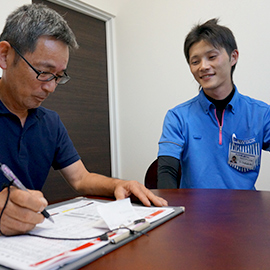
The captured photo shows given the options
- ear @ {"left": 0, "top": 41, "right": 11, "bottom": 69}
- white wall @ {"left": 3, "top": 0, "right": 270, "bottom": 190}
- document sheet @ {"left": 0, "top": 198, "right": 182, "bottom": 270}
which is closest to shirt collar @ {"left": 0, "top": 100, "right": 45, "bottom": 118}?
ear @ {"left": 0, "top": 41, "right": 11, "bottom": 69}

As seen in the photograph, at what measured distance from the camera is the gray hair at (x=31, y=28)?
3.51 feet

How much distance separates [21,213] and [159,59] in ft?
8.92

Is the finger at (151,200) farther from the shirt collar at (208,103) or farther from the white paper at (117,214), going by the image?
the shirt collar at (208,103)

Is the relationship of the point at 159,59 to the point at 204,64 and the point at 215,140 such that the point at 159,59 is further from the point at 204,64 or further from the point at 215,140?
the point at 215,140

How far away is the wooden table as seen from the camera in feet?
1.60

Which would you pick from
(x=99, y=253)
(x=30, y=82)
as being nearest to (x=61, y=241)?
(x=99, y=253)

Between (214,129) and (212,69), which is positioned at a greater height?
(212,69)

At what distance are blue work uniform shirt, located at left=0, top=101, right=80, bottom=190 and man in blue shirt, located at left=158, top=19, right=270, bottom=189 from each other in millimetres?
487

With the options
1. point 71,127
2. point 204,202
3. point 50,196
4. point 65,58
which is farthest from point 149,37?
point 204,202

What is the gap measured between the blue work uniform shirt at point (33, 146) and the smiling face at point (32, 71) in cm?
8

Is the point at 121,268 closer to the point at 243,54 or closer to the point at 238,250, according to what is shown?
the point at 238,250

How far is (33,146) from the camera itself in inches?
48.2

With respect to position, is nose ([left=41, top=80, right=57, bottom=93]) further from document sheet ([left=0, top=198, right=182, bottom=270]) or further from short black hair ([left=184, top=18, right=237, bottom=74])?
short black hair ([left=184, top=18, right=237, bottom=74])

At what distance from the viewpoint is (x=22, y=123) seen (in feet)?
3.94
